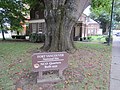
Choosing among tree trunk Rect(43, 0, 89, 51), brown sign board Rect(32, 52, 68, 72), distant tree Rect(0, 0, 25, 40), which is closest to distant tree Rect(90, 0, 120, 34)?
tree trunk Rect(43, 0, 89, 51)

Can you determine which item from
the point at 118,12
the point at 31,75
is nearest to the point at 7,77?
the point at 31,75

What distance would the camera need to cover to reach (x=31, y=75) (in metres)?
4.46

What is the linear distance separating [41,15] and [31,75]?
62.2ft

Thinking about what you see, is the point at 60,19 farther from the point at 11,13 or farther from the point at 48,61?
the point at 11,13

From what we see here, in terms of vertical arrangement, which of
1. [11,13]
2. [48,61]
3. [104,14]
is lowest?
[48,61]

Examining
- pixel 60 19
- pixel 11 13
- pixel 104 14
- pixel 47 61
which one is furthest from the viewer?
pixel 104 14

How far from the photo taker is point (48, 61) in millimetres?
3865

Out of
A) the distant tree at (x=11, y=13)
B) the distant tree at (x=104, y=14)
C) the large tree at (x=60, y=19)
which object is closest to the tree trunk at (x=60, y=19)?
the large tree at (x=60, y=19)

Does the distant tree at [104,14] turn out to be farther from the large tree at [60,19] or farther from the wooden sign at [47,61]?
the wooden sign at [47,61]

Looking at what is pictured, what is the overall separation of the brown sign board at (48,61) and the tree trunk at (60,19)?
148 inches

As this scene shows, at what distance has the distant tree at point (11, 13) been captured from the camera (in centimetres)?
1716

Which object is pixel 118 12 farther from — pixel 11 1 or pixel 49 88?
pixel 49 88

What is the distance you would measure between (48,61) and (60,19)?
167 inches

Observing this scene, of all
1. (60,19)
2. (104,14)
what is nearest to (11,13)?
(60,19)
